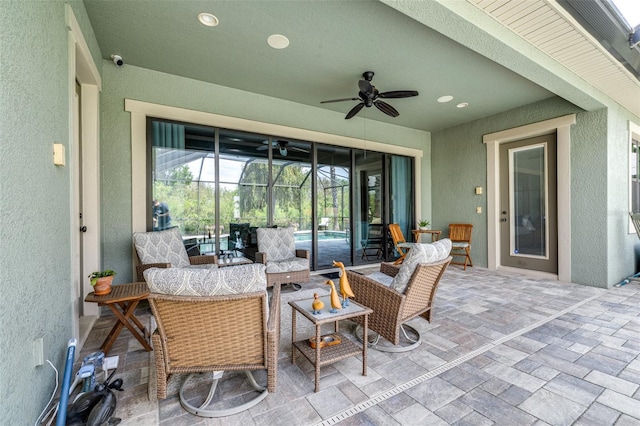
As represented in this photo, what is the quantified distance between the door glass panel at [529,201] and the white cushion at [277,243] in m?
4.23

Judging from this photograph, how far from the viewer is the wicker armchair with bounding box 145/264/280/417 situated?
146cm

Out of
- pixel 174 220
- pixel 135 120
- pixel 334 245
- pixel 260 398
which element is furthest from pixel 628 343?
pixel 135 120

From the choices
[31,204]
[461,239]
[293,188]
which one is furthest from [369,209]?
[31,204]

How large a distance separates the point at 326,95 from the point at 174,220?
303 centimetres

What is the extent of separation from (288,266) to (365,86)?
255cm

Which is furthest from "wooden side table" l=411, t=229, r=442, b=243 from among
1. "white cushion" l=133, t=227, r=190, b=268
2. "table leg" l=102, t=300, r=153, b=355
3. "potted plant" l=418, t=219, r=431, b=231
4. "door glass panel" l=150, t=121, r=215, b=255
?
"table leg" l=102, t=300, r=153, b=355

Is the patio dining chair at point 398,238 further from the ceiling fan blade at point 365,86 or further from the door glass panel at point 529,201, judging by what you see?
the ceiling fan blade at point 365,86

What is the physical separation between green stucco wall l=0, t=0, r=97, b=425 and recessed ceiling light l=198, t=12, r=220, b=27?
1069mm

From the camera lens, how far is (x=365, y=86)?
353cm

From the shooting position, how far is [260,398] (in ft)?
5.70

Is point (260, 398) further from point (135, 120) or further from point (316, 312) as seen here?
point (135, 120)

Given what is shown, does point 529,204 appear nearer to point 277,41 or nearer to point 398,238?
point 398,238

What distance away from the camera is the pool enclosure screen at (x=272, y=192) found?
401cm

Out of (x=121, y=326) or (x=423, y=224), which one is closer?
(x=121, y=326)
